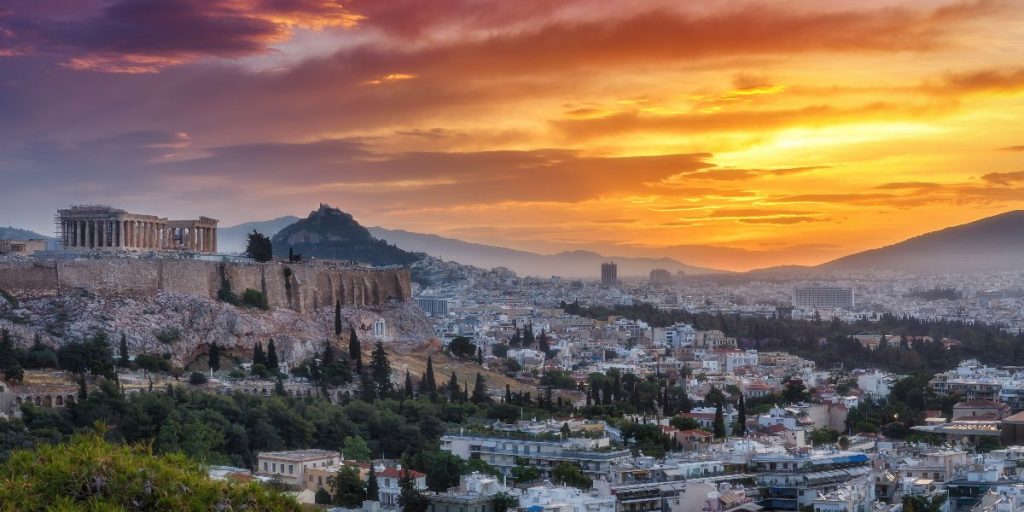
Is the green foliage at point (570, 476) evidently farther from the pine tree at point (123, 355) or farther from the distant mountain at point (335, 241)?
the distant mountain at point (335, 241)

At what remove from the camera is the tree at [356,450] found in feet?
125

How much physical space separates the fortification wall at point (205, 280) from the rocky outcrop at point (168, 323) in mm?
441

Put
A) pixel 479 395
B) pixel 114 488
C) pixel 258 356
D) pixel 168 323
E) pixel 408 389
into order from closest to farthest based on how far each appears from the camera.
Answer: pixel 114 488 < pixel 408 389 < pixel 479 395 < pixel 258 356 < pixel 168 323

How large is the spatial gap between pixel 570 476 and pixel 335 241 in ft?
360

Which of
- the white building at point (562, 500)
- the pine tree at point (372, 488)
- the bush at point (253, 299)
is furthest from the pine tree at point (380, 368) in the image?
the white building at point (562, 500)

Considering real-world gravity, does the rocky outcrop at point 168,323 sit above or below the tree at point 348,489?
above

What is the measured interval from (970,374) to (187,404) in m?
32.8

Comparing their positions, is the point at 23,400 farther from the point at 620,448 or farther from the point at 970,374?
the point at 970,374

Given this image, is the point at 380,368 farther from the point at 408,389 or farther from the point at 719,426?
the point at 719,426

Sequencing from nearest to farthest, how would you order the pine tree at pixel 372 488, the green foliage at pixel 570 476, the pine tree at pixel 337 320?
the pine tree at pixel 372 488 < the green foliage at pixel 570 476 < the pine tree at pixel 337 320

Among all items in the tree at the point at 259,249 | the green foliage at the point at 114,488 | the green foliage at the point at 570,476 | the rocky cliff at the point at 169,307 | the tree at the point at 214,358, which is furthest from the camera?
the tree at the point at 259,249

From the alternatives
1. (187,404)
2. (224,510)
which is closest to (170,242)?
(187,404)

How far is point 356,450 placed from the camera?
38375 mm

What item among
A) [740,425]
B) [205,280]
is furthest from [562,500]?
[205,280]
